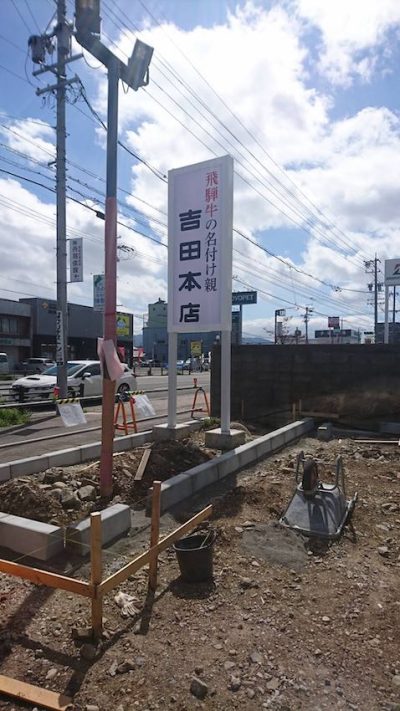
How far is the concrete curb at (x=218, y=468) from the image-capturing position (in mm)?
5715

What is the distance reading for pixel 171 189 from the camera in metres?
8.62

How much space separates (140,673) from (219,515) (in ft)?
8.48

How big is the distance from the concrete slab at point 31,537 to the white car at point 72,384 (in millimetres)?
12287

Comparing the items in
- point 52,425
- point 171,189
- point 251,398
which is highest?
point 171,189

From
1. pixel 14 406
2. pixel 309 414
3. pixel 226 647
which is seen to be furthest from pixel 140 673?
pixel 14 406

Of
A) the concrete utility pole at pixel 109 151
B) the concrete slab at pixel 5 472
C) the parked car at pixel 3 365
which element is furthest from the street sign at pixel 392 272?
the parked car at pixel 3 365

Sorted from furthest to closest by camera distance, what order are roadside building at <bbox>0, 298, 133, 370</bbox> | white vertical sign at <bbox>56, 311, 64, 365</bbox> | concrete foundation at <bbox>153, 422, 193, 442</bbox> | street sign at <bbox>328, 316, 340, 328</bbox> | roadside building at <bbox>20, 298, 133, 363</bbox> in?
street sign at <bbox>328, 316, 340, 328</bbox> → roadside building at <bbox>20, 298, 133, 363</bbox> → roadside building at <bbox>0, 298, 133, 370</bbox> → white vertical sign at <bbox>56, 311, 64, 365</bbox> → concrete foundation at <bbox>153, 422, 193, 442</bbox>

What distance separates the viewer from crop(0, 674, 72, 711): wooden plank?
260 centimetres

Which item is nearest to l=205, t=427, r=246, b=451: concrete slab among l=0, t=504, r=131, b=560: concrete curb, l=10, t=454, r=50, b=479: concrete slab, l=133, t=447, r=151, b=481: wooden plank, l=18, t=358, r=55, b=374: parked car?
l=133, t=447, r=151, b=481: wooden plank

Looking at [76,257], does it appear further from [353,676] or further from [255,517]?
[353,676]

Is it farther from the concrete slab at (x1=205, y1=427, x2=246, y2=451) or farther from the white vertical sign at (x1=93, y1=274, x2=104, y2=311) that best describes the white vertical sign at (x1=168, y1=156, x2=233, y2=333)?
the white vertical sign at (x1=93, y1=274, x2=104, y2=311)

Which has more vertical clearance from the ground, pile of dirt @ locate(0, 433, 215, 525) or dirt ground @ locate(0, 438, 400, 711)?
pile of dirt @ locate(0, 433, 215, 525)

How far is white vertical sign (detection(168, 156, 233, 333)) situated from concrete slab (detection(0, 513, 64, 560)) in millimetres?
4569

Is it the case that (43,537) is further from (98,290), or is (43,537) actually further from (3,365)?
(3,365)
